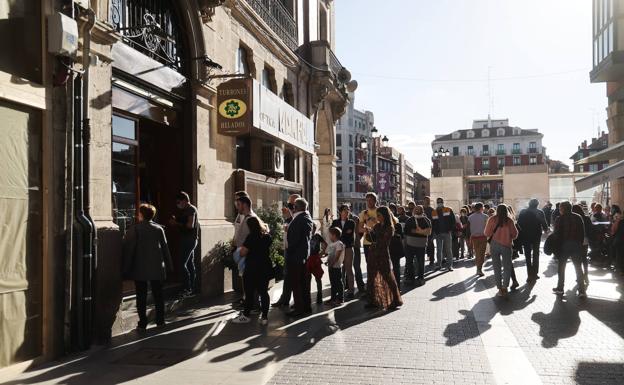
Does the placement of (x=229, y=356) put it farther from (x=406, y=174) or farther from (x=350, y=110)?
(x=406, y=174)

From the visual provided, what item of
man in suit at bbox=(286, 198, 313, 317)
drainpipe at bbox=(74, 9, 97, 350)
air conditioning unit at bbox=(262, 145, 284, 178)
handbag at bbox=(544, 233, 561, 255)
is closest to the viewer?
drainpipe at bbox=(74, 9, 97, 350)

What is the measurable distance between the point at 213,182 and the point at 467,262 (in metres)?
9.09

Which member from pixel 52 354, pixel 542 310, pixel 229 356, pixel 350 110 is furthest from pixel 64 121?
pixel 350 110

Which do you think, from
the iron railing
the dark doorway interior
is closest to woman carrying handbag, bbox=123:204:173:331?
the dark doorway interior

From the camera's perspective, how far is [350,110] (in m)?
113

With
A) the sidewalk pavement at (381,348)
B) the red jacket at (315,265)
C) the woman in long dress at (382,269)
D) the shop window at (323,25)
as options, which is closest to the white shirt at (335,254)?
the red jacket at (315,265)

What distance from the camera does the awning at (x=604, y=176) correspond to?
14078 mm

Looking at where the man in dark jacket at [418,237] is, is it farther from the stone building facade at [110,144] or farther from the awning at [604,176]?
the awning at [604,176]

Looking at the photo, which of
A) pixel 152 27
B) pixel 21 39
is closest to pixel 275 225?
pixel 152 27

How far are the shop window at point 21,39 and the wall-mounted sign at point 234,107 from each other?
190 inches

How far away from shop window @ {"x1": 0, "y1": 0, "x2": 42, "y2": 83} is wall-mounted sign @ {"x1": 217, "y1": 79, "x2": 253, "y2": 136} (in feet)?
15.8

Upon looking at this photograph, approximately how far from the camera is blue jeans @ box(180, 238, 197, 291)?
30.0 ft

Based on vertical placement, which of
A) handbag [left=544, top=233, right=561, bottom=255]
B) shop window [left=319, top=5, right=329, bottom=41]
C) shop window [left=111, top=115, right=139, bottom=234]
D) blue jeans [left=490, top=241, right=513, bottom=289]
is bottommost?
blue jeans [left=490, top=241, right=513, bottom=289]

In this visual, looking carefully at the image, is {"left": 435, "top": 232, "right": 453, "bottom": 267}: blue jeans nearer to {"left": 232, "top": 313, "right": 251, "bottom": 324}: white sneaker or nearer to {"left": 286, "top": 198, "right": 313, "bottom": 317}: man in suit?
{"left": 286, "top": 198, "right": 313, "bottom": 317}: man in suit
